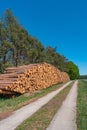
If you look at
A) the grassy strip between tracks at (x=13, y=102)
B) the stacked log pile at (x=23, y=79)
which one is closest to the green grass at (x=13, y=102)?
the grassy strip between tracks at (x=13, y=102)

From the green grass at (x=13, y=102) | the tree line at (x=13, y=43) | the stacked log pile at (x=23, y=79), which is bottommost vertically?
the green grass at (x=13, y=102)

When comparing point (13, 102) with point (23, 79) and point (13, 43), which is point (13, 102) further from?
point (13, 43)

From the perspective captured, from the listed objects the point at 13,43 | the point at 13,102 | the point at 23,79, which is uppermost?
the point at 13,43

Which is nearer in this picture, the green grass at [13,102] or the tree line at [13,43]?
the green grass at [13,102]

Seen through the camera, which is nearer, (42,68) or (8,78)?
(8,78)

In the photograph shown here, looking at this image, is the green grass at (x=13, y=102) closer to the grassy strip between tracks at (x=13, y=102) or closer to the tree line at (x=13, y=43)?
the grassy strip between tracks at (x=13, y=102)

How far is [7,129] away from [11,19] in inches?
796

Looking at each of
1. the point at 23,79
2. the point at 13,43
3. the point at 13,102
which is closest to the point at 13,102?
the point at 13,102

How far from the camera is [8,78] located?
51.1 feet

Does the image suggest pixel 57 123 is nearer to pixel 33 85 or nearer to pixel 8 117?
pixel 8 117

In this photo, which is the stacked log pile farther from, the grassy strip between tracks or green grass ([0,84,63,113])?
green grass ([0,84,63,113])

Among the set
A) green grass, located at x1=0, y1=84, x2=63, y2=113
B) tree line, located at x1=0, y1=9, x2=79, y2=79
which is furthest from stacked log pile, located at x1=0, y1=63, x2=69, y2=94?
tree line, located at x1=0, y1=9, x2=79, y2=79

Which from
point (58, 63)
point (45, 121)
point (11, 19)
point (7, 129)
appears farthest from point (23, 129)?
point (58, 63)

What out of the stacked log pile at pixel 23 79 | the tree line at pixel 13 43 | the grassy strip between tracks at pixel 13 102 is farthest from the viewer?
the tree line at pixel 13 43
